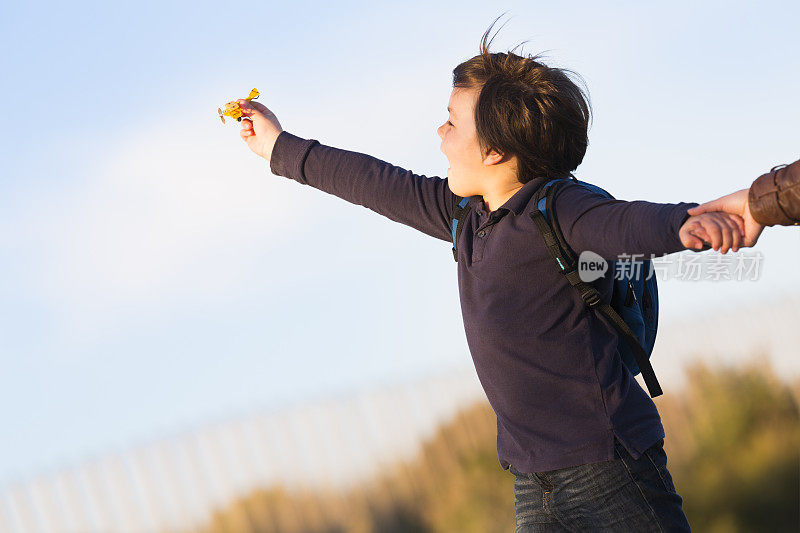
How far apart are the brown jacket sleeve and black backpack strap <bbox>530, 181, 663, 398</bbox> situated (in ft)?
1.75

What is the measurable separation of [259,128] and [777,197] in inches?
78.2

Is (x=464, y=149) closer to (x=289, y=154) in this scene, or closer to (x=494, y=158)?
(x=494, y=158)

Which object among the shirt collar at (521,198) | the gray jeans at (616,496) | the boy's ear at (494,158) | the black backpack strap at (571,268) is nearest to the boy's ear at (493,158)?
the boy's ear at (494,158)

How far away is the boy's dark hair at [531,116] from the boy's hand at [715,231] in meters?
0.79

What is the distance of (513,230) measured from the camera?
2.43 meters

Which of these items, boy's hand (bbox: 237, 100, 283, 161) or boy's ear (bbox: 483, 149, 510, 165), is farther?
boy's hand (bbox: 237, 100, 283, 161)

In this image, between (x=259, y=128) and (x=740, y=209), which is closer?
(x=740, y=209)

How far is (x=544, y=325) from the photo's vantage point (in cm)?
239

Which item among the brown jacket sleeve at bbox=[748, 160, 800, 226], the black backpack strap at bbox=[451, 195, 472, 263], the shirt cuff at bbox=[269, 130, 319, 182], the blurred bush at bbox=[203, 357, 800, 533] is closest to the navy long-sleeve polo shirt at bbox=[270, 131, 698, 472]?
the black backpack strap at bbox=[451, 195, 472, 263]

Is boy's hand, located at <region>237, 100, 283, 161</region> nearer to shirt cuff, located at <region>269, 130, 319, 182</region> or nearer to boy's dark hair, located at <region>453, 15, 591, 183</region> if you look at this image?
shirt cuff, located at <region>269, 130, 319, 182</region>

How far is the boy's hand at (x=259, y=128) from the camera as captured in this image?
3238 millimetres

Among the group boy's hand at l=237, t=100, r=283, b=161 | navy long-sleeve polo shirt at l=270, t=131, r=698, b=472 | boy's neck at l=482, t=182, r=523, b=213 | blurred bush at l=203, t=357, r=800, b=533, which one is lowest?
blurred bush at l=203, t=357, r=800, b=533

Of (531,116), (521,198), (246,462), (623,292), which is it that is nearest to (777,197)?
(623,292)

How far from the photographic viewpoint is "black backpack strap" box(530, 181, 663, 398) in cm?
229
